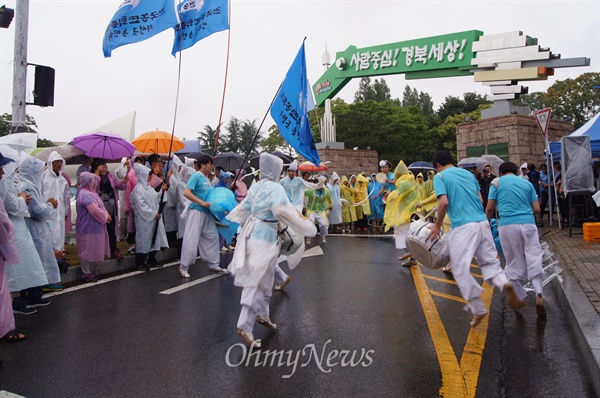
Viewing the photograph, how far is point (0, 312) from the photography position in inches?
168

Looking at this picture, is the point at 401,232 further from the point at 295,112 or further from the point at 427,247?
the point at 427,247

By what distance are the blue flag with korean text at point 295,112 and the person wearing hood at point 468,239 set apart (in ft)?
6.27

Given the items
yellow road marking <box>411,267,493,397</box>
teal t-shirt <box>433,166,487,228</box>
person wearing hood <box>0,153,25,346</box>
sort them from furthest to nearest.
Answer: teal t-shirt <box>433,166,487,228</box> → person wearing hood <box>0,153,25,346</box> → yellow road marking <box>411,267,493,397</box>

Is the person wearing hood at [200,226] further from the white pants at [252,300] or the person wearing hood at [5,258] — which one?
the person wearing hood at [5,258]

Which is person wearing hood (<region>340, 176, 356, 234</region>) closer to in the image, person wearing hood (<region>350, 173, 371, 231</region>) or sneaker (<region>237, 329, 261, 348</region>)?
person wearing hood (<region>350, 173, 371, 231</region>)

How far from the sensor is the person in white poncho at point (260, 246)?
4.43m

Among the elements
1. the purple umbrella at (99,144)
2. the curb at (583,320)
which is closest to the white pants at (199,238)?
the purple umbrella at (99,144)

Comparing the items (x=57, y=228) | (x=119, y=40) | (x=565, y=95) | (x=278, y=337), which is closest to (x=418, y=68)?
(x=119, y=40)

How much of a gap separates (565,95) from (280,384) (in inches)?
1896

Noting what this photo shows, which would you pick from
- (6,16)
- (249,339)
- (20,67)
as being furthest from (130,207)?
(249,339)

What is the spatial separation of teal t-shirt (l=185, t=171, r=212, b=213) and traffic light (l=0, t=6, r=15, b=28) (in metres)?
4.98

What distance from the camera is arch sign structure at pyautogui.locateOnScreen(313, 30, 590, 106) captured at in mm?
18672

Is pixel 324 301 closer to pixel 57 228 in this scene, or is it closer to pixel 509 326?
pixel 509 326

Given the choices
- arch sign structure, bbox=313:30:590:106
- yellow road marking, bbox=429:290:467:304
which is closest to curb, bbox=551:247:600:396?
yellow road marking, bbox=429:290:467:304
